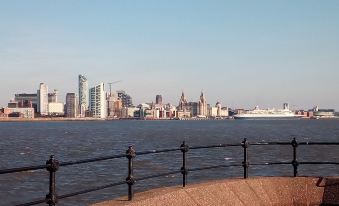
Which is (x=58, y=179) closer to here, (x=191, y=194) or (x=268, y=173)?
(x=268, y=173)

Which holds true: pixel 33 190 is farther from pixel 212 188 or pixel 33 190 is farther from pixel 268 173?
pixel 212 188

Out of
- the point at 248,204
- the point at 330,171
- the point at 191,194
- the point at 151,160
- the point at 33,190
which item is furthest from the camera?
the point at 151,160

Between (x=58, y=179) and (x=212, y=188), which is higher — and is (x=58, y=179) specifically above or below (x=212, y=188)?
below

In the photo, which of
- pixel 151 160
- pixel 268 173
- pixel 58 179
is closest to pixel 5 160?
pixel 151 160

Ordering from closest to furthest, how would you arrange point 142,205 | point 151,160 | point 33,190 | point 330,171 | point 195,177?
point 142,205, point 33,190, point 195,177, point 330,171, point 151,160

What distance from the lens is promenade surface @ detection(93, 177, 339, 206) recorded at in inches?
330

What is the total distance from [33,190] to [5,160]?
1771 cm

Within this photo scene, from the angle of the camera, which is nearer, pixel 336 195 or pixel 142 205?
pixel 142 205

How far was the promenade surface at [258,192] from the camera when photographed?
839 cm

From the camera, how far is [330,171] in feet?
90.8

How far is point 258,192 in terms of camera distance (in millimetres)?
9383

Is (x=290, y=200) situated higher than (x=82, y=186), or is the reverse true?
(x=290, y=200)

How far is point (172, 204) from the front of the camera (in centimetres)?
802

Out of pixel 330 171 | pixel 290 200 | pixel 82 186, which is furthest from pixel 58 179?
pixel 290 200
